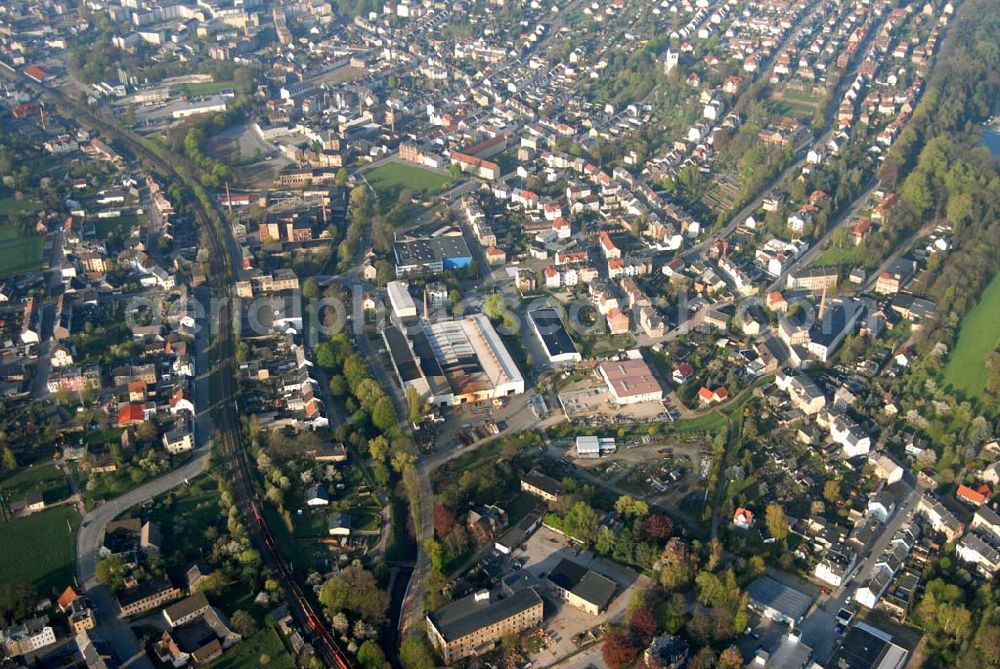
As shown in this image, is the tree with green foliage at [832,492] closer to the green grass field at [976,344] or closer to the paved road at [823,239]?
the green grass field at [976,344]

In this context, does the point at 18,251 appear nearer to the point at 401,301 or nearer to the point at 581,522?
the point at 401,301

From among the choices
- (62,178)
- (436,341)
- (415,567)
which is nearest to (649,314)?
(436,341)

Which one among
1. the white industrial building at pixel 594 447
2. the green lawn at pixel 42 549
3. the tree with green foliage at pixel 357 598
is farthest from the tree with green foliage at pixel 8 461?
the white industrial building at pixel 594 447

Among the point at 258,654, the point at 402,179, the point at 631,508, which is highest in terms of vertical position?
the point at 631,508

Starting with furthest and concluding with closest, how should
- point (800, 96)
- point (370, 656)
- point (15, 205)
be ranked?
point (800, 96), point (15, 205), point (370, 656)

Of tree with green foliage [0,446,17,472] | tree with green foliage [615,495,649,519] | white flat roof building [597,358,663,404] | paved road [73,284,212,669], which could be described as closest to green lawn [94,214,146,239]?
paved road [73,284,212,669]

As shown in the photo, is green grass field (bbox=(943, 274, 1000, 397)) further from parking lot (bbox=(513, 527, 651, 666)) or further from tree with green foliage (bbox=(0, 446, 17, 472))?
tree with green foliage (bbox=(0, 446, 17, 472))

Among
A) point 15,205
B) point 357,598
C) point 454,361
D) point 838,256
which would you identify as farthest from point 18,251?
point 838,256
